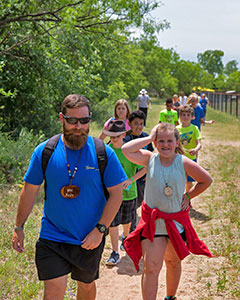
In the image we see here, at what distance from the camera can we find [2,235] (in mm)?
5555

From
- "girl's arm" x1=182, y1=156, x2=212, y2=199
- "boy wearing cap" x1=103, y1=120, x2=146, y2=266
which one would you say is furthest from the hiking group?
"boy wearing cap" x1=103, y1=120, x2=146, y2=266

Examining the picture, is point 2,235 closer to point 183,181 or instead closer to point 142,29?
point 183,181

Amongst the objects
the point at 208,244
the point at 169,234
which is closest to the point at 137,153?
the point at 169,234

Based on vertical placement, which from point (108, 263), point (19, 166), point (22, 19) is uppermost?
point (22, 19)

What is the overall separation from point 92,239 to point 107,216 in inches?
8.2

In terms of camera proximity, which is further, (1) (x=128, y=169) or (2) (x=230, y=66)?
(2) (x=230, y=66)

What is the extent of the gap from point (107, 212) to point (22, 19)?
7774mm

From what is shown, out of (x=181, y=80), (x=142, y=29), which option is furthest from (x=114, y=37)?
(x=181, y=80)

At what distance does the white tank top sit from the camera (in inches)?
145

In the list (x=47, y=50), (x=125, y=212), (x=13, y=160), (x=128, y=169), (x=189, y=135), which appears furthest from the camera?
(x=47, y=50)

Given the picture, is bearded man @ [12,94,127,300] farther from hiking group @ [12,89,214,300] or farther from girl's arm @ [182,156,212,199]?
girl's arm @ [182,156,212,199]

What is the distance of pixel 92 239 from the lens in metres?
3.17

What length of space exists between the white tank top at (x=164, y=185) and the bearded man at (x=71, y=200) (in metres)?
0.55

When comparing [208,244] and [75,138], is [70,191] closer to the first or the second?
[75,138]
